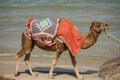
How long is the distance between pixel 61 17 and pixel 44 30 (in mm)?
13646

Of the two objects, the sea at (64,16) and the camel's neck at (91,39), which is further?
the sea at (64,16)

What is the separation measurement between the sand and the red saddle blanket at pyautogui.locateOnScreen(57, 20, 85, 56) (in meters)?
0.91

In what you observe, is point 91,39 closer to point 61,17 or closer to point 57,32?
point 57,32

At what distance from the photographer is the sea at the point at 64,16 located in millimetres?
15125

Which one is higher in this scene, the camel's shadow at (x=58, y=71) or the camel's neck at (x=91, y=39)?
the camel's neck at (x=91, y=39)

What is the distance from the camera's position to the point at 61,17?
2353 cm

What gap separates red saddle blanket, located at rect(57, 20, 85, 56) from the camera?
384 inches

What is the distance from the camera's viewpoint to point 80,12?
2534 centimetres

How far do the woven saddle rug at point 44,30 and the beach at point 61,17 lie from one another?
3.24 feet

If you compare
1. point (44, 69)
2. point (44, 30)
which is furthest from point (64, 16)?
point (44, 30)

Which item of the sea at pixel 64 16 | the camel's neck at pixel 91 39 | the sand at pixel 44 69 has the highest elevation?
the camel's neck at pixel 91 39

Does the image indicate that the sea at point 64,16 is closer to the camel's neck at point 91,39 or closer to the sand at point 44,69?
the sand at point 44,69

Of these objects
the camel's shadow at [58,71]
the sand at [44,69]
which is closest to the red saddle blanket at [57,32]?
the sand at [44,69]

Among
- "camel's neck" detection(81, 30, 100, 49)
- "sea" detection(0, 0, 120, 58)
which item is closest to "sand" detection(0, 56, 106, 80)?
"camel's neck" detection(81, 30, 100, 49)
